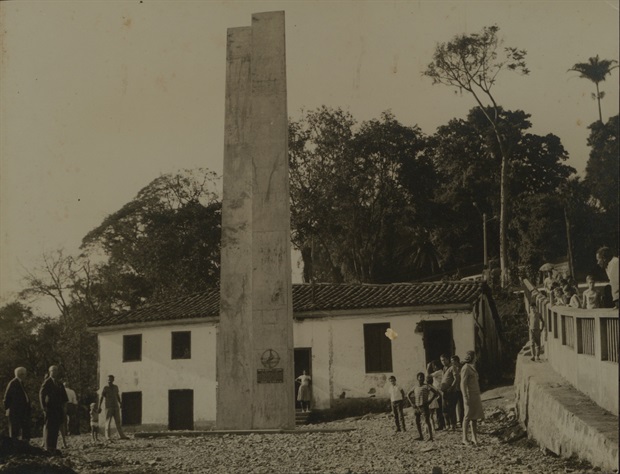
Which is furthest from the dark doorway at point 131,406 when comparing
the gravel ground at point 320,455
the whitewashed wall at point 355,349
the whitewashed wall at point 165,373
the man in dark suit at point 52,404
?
the man in dark suit at point 52,404

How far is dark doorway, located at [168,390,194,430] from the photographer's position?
1842cm

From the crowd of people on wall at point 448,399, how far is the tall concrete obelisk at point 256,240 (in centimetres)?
184

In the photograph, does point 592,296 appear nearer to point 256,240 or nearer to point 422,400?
point 422,400

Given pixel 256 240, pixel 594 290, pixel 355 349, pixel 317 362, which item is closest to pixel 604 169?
pixel 355 349

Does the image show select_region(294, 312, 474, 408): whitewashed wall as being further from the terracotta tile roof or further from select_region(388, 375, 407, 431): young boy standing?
select_region(388, 375, 407, 431): young boy standing

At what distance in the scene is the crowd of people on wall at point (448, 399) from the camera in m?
9.16

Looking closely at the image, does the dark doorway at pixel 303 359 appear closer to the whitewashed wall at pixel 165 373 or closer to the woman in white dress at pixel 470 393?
the whitewashed wall at pixel 165 373

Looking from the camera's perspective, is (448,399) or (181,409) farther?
(181,409)

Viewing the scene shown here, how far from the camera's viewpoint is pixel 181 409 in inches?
733

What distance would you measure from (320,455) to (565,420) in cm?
320

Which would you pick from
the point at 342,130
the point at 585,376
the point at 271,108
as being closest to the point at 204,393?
the point at 342,130

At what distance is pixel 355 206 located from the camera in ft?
70.4

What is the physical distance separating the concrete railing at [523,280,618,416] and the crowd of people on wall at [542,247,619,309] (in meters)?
0.28

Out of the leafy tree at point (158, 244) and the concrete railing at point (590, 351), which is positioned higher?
the leafy tree at point (158, 244)
